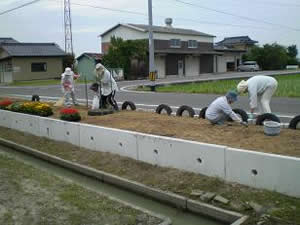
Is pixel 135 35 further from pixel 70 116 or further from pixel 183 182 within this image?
pixel 183 182

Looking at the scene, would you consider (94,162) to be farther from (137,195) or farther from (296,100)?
(296,100)

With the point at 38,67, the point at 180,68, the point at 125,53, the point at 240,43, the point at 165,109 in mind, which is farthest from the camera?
the point at 240,43

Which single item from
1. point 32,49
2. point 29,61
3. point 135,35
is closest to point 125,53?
point 135,35

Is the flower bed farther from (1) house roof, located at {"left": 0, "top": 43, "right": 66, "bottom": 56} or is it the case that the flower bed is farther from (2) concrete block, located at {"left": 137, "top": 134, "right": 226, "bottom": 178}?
(1) house roof, located at {"left": 0, "top": 43, "right": 66, "bottom": 56}

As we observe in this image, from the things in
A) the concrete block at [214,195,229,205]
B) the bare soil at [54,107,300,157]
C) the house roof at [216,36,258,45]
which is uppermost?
the house roof at [216,36,258,45]

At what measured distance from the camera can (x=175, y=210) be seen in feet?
17.6

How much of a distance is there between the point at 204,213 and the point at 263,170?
1.03 m

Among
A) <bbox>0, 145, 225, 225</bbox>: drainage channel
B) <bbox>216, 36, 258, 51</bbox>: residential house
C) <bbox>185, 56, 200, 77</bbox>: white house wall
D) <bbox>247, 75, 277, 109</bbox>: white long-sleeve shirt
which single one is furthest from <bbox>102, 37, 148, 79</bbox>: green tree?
<bbox>247, 75, 277, 109</bbox>: white long-sleeve shirt

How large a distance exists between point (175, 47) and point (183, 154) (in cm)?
4302

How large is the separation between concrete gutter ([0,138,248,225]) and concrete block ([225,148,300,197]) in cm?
74

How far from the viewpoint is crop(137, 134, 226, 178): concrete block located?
18.8ft

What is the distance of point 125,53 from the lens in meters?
41.5

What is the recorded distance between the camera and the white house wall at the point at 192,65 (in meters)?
50.7

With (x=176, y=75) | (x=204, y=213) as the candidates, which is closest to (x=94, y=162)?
(x=204, y=213)
